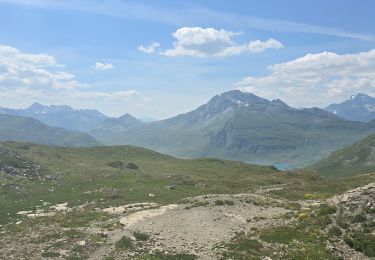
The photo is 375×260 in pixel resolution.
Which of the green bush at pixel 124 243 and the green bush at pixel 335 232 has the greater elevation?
the green bush at pixel 335 232

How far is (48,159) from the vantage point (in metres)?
105

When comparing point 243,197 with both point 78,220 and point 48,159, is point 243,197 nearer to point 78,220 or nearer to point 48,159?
point 78,220

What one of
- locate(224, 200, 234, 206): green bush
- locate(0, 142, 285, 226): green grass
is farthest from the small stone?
locate(224, 200, 234, 206): green bush

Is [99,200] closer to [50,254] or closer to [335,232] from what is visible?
[50,254]

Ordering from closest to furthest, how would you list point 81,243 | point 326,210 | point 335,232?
1. point 81,243
2. point 335,232
3. point 326,210

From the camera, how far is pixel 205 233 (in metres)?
40.5

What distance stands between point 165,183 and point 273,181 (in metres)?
22.6

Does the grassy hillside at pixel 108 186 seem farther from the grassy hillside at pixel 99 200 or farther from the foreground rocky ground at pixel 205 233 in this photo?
the foreground rocky ground at pixel 205 233

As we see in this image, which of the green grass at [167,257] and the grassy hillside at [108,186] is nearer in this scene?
the green grass at [167,257]

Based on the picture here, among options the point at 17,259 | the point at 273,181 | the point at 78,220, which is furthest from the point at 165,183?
the point at 17,259

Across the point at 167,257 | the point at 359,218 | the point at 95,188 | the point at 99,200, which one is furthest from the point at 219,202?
the point at 95,188

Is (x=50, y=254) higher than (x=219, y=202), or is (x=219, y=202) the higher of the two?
(x=219, y=202)

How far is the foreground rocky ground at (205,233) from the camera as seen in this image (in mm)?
34750

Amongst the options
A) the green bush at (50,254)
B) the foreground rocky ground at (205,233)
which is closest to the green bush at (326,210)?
the foreground rocky ground at (205,233)
